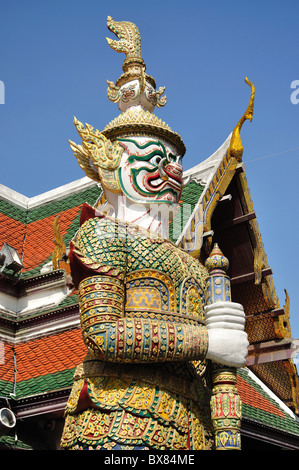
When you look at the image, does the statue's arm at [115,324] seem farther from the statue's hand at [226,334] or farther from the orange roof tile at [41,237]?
the orange roof tile at [41,237]

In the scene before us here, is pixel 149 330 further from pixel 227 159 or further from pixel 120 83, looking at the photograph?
pixel 227 159

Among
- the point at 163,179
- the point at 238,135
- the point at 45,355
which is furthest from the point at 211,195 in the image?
the point at 45,355

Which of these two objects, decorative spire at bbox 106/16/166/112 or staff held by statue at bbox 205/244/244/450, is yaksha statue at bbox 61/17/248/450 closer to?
staff held by statue at bbox 205/244/244/450

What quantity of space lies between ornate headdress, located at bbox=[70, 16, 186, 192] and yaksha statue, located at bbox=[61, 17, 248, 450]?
1 cm

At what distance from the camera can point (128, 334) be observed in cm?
381

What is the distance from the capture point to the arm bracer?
12.5ft

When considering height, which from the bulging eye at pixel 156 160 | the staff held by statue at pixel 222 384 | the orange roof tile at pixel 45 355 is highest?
the bulging eye at pixel 156 160

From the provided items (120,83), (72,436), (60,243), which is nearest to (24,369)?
(60,243)

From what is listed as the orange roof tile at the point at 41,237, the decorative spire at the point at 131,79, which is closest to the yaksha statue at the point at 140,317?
the decorative spire at the point at 131,79

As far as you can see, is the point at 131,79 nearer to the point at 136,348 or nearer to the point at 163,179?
the point at 163,179

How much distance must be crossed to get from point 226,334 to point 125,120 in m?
1.82

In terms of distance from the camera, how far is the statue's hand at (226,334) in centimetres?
398

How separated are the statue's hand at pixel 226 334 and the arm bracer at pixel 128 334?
7 centimetres

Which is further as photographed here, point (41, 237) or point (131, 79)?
point (41, 237)
